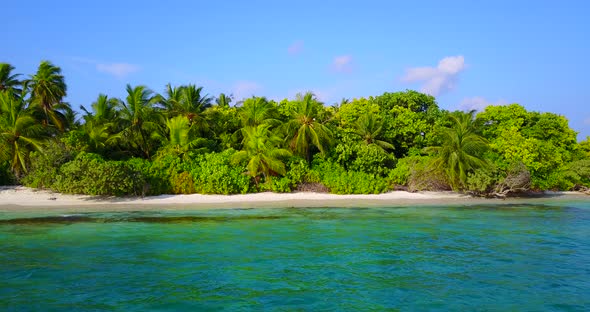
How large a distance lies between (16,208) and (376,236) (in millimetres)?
18011

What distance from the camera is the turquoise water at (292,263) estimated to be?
8.70 m

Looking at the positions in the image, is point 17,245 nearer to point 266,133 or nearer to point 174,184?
point 174,184

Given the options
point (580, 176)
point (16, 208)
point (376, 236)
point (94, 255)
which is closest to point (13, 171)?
point (16, 208)

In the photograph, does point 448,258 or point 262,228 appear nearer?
point 448,258

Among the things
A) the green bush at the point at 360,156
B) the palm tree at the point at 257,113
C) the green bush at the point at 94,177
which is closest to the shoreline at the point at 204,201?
the green bush at the point at 94,177

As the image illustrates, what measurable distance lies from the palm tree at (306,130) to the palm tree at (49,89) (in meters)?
16.1

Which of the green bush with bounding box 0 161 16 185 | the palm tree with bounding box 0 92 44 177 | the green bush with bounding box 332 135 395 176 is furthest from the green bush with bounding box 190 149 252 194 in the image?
the green bush with bounding box 0 161 16 185

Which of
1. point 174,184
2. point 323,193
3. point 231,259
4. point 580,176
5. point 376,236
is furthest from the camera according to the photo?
point 580,176

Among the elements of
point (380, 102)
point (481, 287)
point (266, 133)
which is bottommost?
point (481, 287)

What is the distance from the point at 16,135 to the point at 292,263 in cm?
2154

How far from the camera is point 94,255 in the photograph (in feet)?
41.3

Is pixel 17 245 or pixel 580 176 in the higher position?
pixel 580 176

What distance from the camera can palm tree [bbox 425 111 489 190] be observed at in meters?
27.2

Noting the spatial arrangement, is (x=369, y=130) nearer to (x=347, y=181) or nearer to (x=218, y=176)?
(x=347, y=181)
